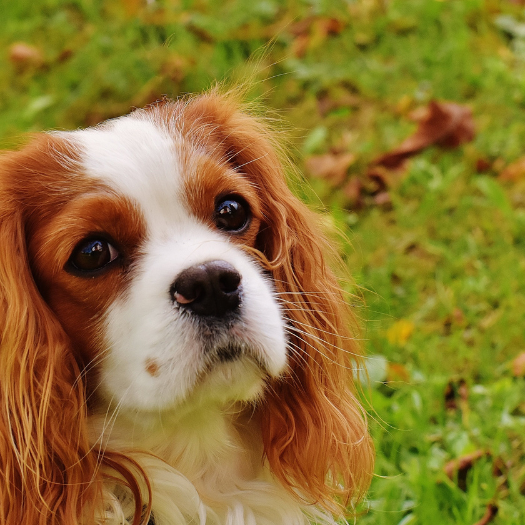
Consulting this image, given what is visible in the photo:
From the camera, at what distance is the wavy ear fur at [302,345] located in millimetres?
1998

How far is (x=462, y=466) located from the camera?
2.56 meters

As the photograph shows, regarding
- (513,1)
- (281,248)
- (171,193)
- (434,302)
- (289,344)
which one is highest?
(171,193)

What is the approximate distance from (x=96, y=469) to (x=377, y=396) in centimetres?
134

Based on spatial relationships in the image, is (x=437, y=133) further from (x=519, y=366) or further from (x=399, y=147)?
(x=519, y=366)

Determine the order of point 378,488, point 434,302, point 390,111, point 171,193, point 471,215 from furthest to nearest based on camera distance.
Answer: point 390,111 → point 471,215 → point 434,302 → point 378,488 → point 171,193

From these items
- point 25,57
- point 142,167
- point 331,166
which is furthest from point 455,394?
point 25,57

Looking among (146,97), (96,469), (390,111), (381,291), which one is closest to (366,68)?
(390,111)

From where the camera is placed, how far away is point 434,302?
329 centimetres

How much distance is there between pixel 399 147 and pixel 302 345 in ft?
7.36

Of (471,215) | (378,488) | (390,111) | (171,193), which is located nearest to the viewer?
(171,193)

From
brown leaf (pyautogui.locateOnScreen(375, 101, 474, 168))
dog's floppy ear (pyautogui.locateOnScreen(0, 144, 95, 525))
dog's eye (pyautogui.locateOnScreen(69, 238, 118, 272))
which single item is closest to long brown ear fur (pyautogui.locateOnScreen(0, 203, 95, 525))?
dog's floppy ear (pyautogui.locateOnScreen(0, 144, 95, 525))

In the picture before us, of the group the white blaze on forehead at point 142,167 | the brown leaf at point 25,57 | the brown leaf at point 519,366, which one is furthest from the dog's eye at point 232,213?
the brown leaf at point 25,57

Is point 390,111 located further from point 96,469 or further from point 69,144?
point 96,469

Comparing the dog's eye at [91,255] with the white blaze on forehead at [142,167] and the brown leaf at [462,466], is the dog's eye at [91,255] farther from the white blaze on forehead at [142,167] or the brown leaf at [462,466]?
the brown leaf at [462,466]
